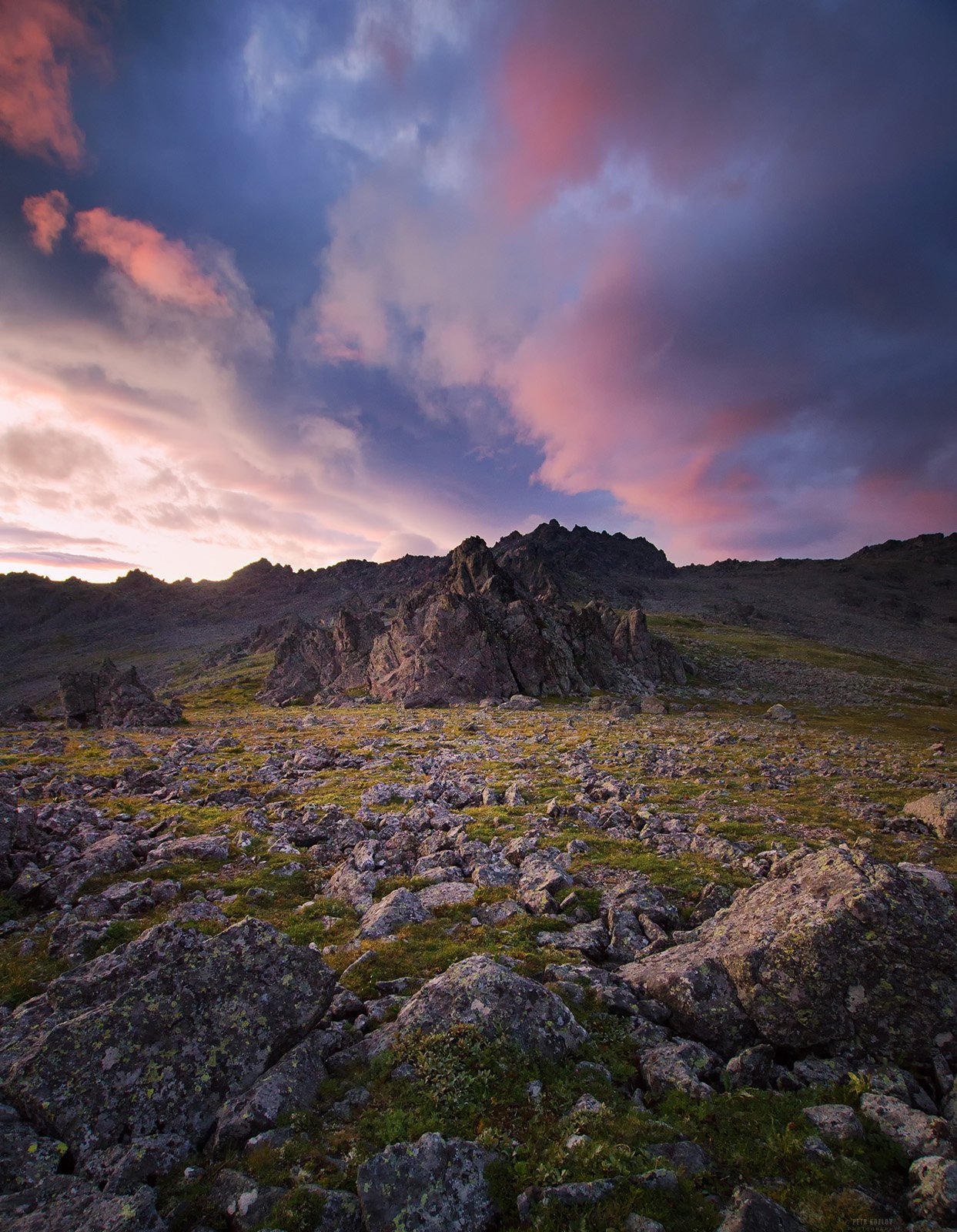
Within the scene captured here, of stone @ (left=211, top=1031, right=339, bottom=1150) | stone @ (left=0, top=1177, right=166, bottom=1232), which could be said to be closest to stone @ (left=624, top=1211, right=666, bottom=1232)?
stone @ (left=211, top=1031, right=339, bottom=1150)

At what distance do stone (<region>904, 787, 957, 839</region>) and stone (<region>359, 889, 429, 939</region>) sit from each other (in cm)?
1964

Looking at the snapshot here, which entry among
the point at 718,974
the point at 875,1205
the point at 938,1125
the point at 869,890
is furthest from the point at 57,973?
the point at 869,890

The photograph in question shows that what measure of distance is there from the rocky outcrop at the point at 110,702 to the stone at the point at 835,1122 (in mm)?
66242

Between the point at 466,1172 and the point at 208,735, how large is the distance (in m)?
47.3

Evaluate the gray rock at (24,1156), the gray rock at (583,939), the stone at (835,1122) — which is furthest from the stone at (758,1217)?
the gray rock at (24,1156)

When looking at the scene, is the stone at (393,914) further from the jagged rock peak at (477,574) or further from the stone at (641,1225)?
the jagged rock peak at (477,574)

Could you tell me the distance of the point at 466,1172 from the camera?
21.0ft

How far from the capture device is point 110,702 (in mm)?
66000

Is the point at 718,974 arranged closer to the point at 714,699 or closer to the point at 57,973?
the point at 57,973

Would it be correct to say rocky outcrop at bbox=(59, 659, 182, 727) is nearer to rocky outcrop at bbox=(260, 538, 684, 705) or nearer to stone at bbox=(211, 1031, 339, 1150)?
rocky outcrop at bbox=(260, 538, 684, 705)

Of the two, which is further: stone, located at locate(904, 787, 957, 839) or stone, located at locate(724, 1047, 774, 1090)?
stone, located at locate(904, 787, 957, 839)

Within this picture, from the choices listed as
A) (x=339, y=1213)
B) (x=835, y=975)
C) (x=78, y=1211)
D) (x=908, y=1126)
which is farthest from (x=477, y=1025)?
(x=835, y=975)

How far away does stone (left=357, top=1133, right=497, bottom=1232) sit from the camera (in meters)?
5.92

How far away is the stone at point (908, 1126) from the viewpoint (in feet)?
22.0
